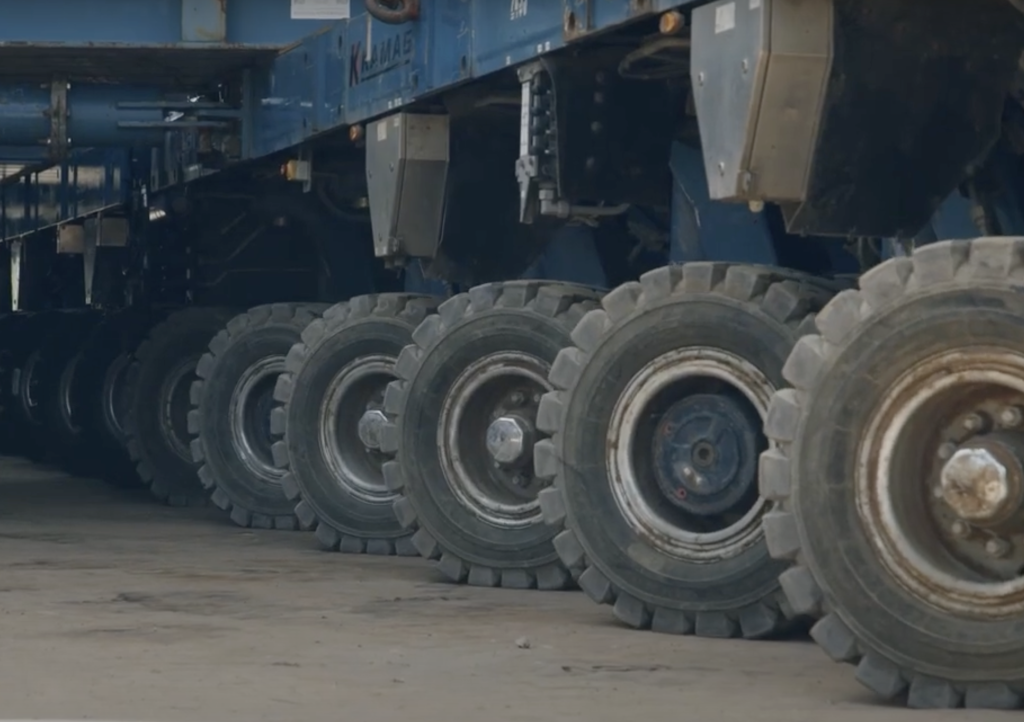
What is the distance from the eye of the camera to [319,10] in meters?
11.5

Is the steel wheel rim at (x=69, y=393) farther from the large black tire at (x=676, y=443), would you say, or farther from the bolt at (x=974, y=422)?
the bolt at (x=974, y=422)

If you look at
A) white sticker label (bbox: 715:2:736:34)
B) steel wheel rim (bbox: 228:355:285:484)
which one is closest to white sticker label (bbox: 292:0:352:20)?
steel wheel rim (bbox: 228:355:285:484)

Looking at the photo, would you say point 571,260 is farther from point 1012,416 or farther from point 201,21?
point 1012,416

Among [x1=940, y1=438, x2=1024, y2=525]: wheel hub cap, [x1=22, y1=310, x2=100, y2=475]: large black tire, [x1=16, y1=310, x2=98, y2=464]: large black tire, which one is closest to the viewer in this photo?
[x1=940, y1=438, x2=1024, y2=525]: wheel hub cap

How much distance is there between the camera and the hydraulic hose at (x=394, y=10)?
9531 mm

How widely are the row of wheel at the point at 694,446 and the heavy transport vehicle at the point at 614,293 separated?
0.01m

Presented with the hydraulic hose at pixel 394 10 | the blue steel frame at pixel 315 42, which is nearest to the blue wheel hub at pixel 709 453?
the blue steel frame at pixel 315 42

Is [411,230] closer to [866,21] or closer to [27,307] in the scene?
[866,21]

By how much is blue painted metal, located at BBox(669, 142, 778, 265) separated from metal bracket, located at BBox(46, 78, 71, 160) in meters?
4.82

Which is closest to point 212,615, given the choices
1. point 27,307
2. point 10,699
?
point 10,699

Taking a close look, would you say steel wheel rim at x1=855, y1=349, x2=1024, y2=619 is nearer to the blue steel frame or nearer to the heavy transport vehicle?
the heavy transport vehicle

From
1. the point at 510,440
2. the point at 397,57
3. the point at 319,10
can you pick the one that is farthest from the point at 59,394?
the point at 510,440

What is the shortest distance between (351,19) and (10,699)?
5361 millimetres

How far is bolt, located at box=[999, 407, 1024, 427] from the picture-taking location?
5.60 meters
